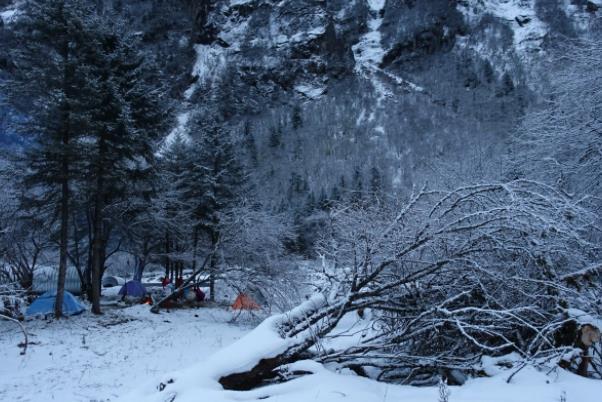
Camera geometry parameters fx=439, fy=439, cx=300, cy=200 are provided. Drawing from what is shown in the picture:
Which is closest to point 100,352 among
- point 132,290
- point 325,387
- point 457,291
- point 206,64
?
point 325,387

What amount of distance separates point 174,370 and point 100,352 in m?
3.08

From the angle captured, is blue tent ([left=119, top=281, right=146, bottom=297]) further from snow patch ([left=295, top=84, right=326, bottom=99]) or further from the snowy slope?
snow patch ([left=295, top=84, right=326, bottom=99])

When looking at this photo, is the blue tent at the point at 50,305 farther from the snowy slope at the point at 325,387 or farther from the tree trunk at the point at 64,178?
the snowy slope at the point at 325,387

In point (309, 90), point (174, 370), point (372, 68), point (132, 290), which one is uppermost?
point (372, 68)

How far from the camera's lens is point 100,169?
1554 centimetres

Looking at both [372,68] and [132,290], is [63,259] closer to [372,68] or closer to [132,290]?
[132,290]

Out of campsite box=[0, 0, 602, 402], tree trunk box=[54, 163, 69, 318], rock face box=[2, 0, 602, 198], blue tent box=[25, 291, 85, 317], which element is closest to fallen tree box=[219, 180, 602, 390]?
campsite box=[0, 0, 602, 402]

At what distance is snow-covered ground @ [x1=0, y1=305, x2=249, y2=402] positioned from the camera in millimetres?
8008

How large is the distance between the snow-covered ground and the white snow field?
0.02 meters

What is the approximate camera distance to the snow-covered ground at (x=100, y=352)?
26.3ft

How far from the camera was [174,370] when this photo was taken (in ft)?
28.9

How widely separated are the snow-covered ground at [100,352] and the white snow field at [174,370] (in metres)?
0.02

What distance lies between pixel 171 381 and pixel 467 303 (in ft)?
12.7

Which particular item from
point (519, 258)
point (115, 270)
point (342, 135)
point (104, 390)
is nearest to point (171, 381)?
point (104, 390)
